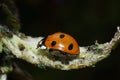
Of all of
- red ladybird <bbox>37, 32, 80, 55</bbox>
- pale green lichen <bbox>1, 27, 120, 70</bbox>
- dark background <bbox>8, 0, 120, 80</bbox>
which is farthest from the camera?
dark background <bbox>8, 0, 120, 80</bbox>

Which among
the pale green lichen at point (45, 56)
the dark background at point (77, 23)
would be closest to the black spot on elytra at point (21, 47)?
the pale green lichen at point (45, 56)

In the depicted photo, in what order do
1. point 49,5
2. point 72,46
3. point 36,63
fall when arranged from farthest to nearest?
1. point 49,5
2. point 72,46
3. point 36,63

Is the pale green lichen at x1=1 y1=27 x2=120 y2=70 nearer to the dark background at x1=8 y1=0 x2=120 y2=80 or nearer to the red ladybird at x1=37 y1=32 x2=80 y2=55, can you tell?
the red ladybird at x1=37 y1=32 x2=80 y2=55

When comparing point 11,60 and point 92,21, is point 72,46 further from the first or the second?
point 92,21

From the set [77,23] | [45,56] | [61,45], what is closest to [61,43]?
[61,45]

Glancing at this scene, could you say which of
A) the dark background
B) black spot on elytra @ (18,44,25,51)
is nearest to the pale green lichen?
black spot on elytra @ (18,44,25,51)

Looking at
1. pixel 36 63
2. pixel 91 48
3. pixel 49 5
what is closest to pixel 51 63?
pixel 36 63
